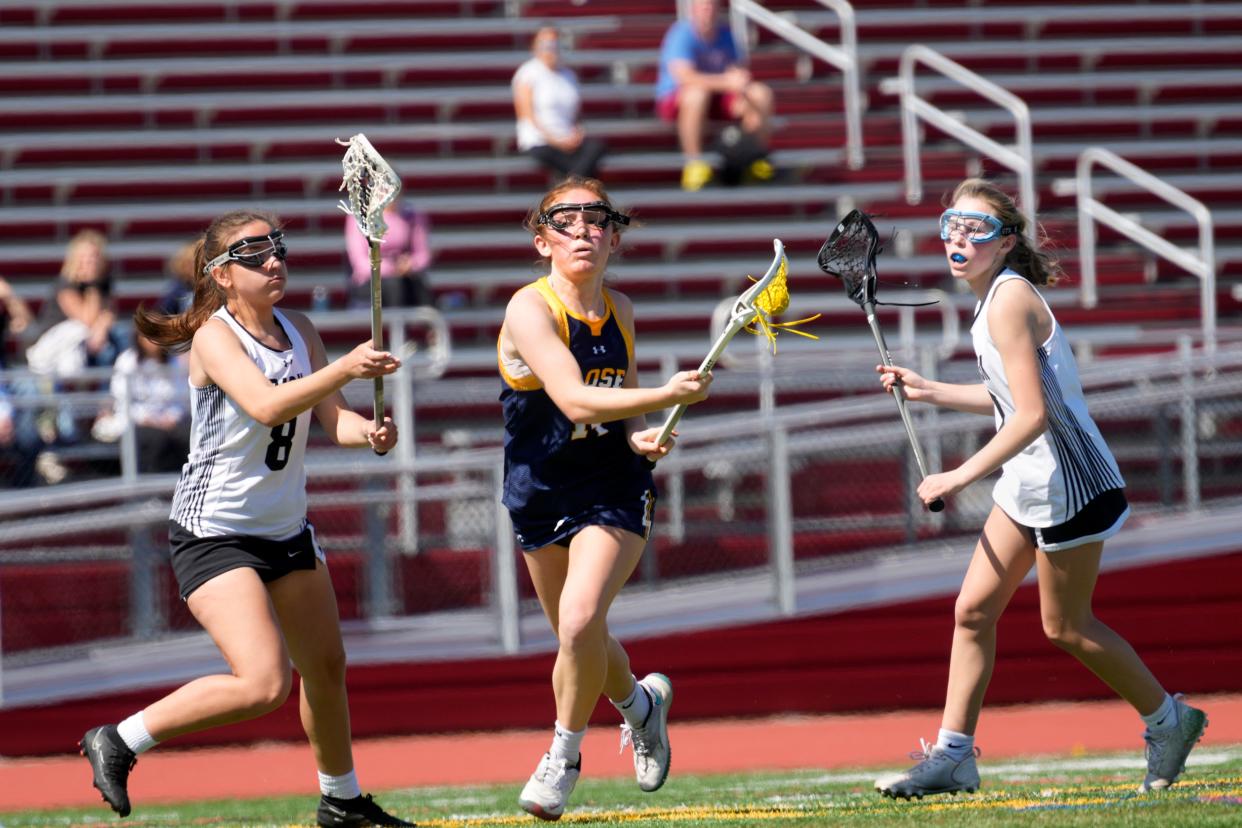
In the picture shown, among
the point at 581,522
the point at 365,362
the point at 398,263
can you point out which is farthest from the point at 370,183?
the point at 398,263

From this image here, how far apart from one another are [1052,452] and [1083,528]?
0.26 meters

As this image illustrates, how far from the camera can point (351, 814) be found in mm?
5930

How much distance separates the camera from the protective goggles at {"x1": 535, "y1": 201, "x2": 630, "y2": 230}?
233 inches

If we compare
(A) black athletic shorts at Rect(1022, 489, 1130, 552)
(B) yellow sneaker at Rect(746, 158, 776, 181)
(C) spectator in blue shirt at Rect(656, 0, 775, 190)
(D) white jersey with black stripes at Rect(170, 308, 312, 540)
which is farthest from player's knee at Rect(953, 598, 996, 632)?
(B) yellow sneaker at Rect(746, 158, 776, 181)

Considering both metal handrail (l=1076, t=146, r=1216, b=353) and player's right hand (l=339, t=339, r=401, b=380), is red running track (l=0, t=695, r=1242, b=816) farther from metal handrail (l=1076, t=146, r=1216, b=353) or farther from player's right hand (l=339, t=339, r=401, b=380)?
metal handrail (l=1076, t=146, r=1216, b=353)

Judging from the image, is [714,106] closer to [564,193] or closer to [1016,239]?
[1016,239]

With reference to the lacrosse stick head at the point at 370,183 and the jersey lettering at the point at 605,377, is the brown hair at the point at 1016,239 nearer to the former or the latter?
the jersey lettering at the point at 605,377

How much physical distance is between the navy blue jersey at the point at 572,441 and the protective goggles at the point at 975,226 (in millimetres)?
1152

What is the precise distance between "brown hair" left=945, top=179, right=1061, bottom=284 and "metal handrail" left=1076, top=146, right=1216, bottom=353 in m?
8.53

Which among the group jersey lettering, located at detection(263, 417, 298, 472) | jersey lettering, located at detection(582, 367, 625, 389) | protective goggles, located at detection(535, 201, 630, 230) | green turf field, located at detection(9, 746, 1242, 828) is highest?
protective goggles, located at detection(535, 201, 630, 230)

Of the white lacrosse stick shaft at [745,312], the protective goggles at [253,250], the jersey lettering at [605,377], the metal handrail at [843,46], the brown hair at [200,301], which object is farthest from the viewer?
the metal handrail at [843,46]

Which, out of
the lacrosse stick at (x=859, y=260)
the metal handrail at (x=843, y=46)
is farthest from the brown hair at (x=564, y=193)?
the metal handrail at (x=843, y=46)

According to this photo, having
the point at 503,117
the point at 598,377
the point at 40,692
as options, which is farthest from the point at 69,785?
the point at 503,117

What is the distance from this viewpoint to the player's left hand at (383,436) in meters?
5.50
